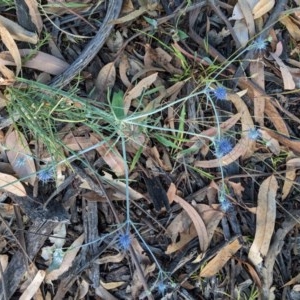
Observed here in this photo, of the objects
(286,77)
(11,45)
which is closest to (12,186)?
(11,45)

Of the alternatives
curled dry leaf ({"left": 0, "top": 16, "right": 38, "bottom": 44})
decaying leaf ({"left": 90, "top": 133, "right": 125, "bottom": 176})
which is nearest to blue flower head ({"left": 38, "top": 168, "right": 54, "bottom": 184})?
decaying leaf ({"left": 90, "top": 133, "right": 125, "bottom": 176})

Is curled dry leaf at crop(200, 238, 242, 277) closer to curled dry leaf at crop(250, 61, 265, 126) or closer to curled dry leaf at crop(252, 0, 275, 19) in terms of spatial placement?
curled dry leaf at crop(250, 61, 265, 126)

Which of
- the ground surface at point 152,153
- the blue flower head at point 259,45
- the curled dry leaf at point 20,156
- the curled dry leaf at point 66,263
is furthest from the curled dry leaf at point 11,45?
the blue flower head at point 259,45

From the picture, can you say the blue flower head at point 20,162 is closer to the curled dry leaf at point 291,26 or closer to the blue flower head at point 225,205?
the blue flower head at point 225,205

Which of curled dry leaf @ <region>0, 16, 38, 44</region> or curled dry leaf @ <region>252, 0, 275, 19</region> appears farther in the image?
curled dry leaf @ <region>252, 0, 275, 19</region>

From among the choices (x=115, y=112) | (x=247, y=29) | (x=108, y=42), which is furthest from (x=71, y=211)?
(x=247, y=29)

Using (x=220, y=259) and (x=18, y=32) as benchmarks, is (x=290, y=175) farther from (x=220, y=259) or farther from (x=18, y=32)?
(x=18, y=32)

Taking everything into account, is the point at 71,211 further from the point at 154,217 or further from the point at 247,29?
the point at 247,29
